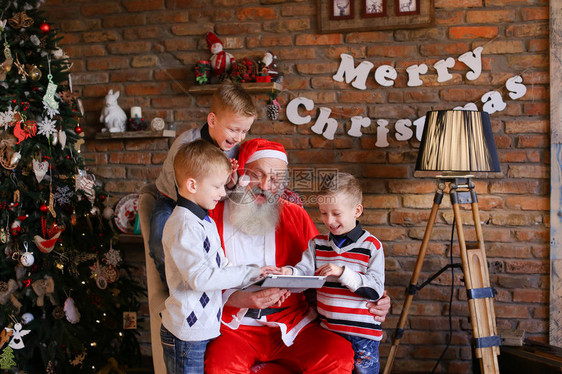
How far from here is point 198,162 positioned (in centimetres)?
172

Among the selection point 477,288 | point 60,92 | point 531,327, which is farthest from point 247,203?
point 531,327

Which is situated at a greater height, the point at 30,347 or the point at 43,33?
the point at 43,33

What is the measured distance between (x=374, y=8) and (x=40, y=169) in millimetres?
2152

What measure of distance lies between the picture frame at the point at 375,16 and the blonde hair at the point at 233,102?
1.25 m

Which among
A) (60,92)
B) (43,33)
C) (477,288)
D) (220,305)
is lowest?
(477,288)

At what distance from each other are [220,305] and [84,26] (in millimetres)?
2552

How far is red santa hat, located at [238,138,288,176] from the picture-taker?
211 cm

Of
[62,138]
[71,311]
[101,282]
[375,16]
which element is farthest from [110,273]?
[375,16]

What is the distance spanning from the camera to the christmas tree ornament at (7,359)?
267 centimetres

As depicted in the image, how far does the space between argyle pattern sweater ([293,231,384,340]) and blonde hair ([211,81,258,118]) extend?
0.64 m

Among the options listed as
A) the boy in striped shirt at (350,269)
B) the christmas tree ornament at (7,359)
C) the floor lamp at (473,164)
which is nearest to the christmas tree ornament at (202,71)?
the floor lamp at (473,164)

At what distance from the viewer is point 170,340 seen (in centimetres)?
180

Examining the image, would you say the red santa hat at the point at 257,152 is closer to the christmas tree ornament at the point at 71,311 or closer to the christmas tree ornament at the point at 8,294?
the christmas tree ornament at the point at 71,311

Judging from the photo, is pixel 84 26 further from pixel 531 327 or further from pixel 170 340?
pixel 531 327
